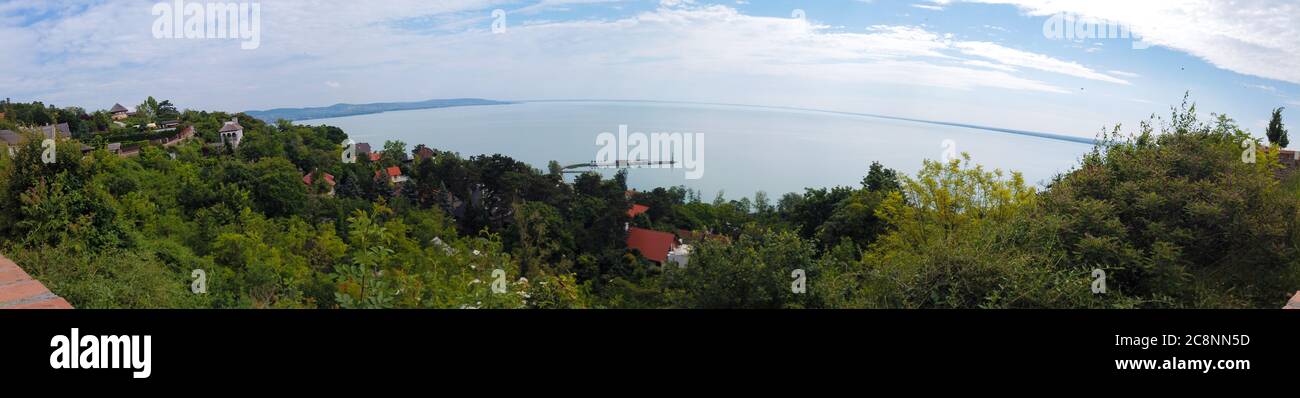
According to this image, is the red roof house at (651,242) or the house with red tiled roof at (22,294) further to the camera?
the red roof house at (651,242)

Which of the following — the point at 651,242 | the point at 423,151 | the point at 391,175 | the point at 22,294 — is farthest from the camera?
the point at 423,151

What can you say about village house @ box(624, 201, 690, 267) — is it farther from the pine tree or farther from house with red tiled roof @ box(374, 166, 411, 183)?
the pine tree

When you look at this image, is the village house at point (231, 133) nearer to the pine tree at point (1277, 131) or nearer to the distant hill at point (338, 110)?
the distant hill at point (338, 110)

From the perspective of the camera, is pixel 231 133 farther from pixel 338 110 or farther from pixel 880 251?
pixel 880 251

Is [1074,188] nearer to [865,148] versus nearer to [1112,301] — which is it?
[1112,301]

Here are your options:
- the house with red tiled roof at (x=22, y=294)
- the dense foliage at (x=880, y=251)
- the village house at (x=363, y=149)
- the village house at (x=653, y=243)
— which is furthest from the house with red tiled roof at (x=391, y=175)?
the house with red tiled roof at (x=22, y=294)

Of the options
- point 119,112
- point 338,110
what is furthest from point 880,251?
point 119,112
